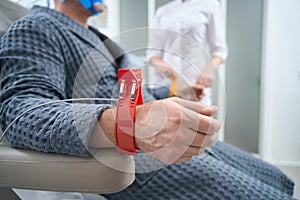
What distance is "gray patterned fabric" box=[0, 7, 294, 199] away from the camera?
46 centimetres

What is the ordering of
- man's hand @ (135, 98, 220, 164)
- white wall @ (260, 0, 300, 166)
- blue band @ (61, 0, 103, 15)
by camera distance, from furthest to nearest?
white wall @ (260, 0, 300, 166)
blue band @ (61, 0, 103, 15)
man's hand @ (135, 98, 220, 164)

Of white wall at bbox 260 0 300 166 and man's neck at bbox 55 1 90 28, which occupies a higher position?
man's neck at bbox 55 1 90 28

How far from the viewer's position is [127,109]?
1.34 ft

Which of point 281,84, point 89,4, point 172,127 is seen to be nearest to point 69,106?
point 172,127

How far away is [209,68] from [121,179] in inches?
19.1

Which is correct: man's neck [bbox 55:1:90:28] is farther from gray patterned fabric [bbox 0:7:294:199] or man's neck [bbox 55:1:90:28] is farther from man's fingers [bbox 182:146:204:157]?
man's fingers [bbox 182:146:204:157]

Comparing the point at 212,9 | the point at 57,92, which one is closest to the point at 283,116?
the point at 212,9

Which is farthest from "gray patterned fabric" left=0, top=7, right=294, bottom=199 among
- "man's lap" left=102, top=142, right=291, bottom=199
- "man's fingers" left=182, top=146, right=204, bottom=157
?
"man's fingers" left=182, top=146, right=204, bottom=157

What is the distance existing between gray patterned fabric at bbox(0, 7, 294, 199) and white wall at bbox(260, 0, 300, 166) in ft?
3.61

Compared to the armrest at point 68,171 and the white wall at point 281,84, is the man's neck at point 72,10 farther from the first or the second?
the white wall at point 281,84

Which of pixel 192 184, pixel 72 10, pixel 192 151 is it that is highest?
pixel 72 10

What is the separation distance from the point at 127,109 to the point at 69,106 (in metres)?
0.14

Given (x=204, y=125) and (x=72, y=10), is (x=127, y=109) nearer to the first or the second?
(x=204, y=125)

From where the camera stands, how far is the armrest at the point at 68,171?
45cm
